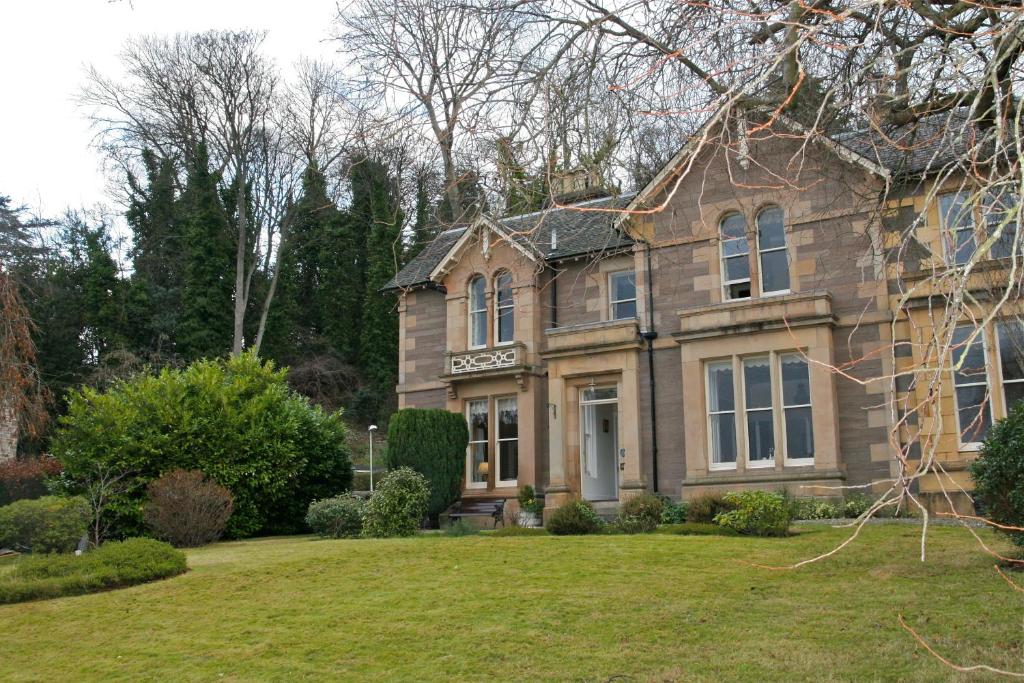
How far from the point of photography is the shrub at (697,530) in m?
16.1

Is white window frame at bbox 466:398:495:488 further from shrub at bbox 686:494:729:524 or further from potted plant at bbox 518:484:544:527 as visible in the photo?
shrub at bbox 686:494:729:524

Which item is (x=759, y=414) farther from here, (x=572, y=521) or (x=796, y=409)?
(x=572, y=521)

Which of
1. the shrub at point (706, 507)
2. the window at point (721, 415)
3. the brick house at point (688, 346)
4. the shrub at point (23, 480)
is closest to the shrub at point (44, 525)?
the brick house at point (688, 346)

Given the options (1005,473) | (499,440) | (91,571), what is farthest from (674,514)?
(91,571)

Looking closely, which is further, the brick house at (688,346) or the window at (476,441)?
the window at (476,441)

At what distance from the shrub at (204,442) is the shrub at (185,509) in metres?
1.10

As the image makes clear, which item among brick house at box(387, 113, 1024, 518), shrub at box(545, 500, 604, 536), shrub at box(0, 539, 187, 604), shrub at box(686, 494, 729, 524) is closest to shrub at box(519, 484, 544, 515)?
brick house at box(387, 113, 1024, 518)

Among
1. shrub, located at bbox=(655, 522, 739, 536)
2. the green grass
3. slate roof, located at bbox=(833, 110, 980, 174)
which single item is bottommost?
the green grass

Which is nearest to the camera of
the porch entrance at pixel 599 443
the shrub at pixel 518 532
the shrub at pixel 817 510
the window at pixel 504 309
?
the shrub at pixel 518 532

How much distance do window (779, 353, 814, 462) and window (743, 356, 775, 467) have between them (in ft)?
1.09

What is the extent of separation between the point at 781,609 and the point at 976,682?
9.36 ft

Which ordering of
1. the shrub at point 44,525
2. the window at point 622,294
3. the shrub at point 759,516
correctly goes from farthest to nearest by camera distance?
the window at point 622,294
the shrub at point 44,525
the shrub at point 759,516

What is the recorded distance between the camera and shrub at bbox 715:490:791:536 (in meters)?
15.5

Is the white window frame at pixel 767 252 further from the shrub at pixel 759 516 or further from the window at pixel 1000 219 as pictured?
the shrub at pixel 759 516
